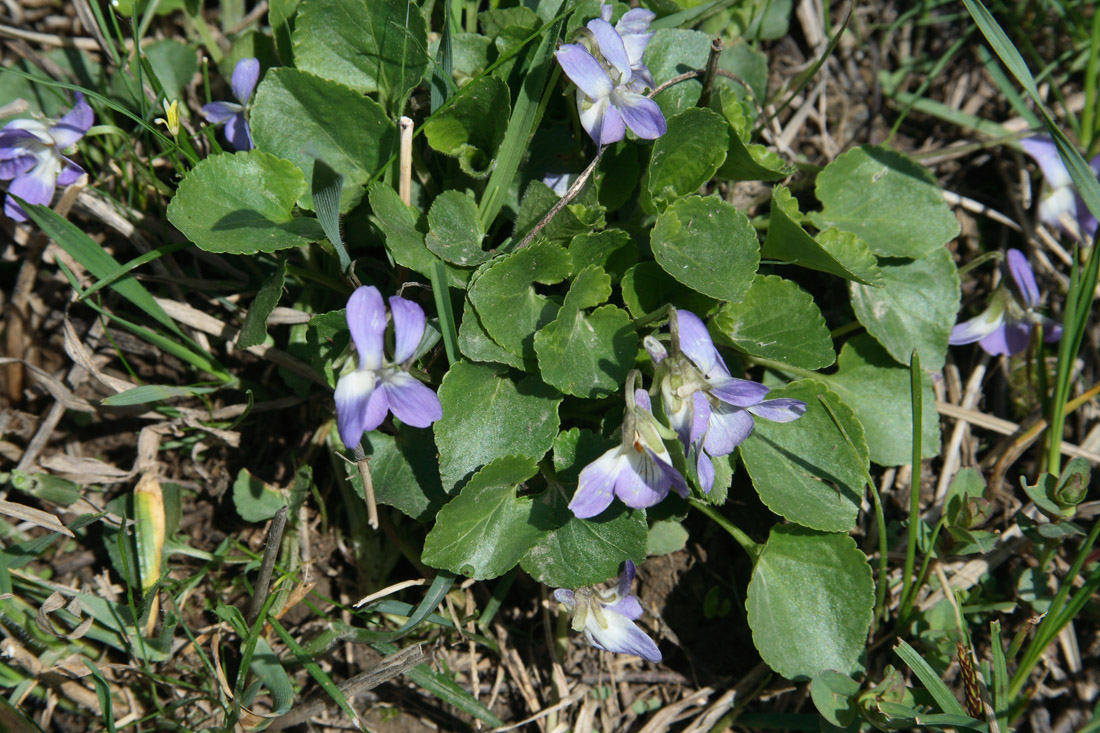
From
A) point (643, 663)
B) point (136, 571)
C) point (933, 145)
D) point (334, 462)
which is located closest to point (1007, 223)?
point (933, 145)

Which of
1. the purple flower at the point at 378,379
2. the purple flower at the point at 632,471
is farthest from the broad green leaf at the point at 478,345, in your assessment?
the purple flower at the point at 632,471

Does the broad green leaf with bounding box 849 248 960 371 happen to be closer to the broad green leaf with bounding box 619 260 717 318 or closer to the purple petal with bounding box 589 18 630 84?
the broad green leaf with bounding box 619 260 717 318

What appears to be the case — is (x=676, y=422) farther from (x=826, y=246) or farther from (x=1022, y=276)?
(x=1022, y=276)

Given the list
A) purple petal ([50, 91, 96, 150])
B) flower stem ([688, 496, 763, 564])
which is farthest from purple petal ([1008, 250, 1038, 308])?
purple petal ([50, 91, 96, 150])

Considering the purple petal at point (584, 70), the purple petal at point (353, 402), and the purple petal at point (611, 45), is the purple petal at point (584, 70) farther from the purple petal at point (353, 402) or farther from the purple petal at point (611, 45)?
the purple petal at point (353, 402)

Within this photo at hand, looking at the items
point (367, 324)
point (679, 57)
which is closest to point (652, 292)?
point (679, 57)

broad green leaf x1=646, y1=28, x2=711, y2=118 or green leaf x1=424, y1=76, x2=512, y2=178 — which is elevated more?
broad green leaf x1=646, y1=28, x2=711, y2=118
